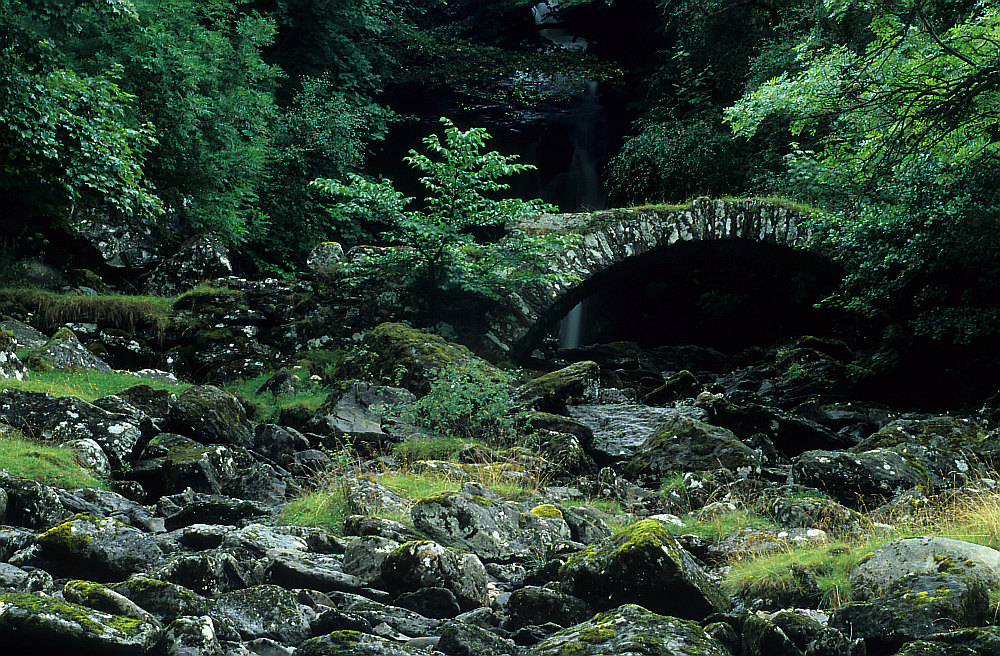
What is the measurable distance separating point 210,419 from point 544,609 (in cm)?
482

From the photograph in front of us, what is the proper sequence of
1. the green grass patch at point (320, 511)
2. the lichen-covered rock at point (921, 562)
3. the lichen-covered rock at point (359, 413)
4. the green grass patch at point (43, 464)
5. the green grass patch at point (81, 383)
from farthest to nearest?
the lichen-covered rock at point (359, 413) → the green grass patch at point (81, 383) → the green grass patch at point (43, 464) → the green grass patch at point (320, 511) → the lichen-covered rock at point (921, 562)

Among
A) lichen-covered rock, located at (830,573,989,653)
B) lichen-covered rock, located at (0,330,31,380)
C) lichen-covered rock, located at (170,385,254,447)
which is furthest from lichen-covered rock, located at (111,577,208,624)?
lichen-covered rock, located at (0,330,31,380)

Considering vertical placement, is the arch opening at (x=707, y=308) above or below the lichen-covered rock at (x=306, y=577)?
above

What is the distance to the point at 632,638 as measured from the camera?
10.2 ft

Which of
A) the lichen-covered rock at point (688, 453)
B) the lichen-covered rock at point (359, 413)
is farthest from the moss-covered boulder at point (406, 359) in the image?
the lichen-covered rock at point (688, 453)

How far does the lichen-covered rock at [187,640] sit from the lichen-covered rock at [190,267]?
38.8 feet

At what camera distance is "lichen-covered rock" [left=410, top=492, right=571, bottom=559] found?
4703 millimetres

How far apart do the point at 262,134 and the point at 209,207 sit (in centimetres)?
356

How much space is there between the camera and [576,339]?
22484 mm

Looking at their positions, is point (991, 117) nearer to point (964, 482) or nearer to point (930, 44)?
point (930, 44)

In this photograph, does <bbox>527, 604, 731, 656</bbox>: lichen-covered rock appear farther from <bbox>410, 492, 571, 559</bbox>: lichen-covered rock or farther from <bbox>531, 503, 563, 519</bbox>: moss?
<bbox>531, 503, 563, 519</bbox>: moss

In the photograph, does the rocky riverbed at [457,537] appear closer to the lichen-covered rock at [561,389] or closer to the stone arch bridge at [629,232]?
the lichen-covered rock at [561,389]

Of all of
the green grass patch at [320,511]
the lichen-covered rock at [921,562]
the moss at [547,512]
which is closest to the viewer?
the lichen-covered rock at [921,562]

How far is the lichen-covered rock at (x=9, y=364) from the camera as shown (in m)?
7.64
